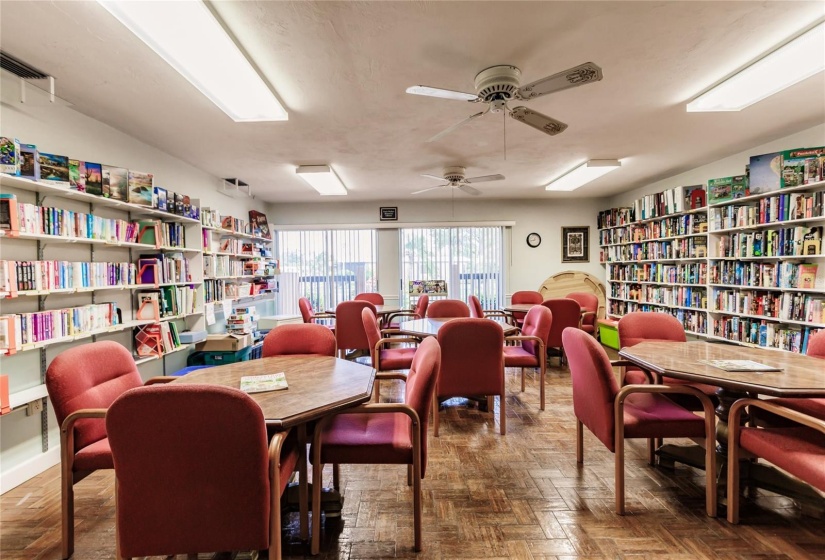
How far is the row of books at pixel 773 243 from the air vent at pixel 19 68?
6.20 metres

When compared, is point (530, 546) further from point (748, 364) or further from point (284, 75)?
point (284, 75)

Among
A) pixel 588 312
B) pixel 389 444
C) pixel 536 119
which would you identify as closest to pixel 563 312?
pixel 588 312

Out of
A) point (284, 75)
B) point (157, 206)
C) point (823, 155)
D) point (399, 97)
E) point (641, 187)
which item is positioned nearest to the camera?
point (284, 75)

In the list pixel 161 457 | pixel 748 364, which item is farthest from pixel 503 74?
pixel 161 457

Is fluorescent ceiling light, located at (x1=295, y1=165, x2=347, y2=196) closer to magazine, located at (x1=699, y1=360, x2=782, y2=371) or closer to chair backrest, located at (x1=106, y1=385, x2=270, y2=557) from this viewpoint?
chair backrest, located at (x1=106, y1=385, x2=270, y2=557)

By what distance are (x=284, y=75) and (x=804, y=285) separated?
4849mm

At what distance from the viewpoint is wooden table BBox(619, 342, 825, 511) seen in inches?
69.1

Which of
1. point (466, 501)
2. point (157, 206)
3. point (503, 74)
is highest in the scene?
point (503, 74)

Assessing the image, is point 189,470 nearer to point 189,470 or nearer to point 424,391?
point 189,470

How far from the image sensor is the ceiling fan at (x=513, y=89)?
1934 millimetres

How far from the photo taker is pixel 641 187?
604cm

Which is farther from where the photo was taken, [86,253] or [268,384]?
[86,253]

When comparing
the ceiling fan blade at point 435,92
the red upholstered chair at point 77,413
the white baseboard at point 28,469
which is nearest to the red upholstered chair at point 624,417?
the ceiling fan blade at point 435,92

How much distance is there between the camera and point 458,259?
7105 mm
